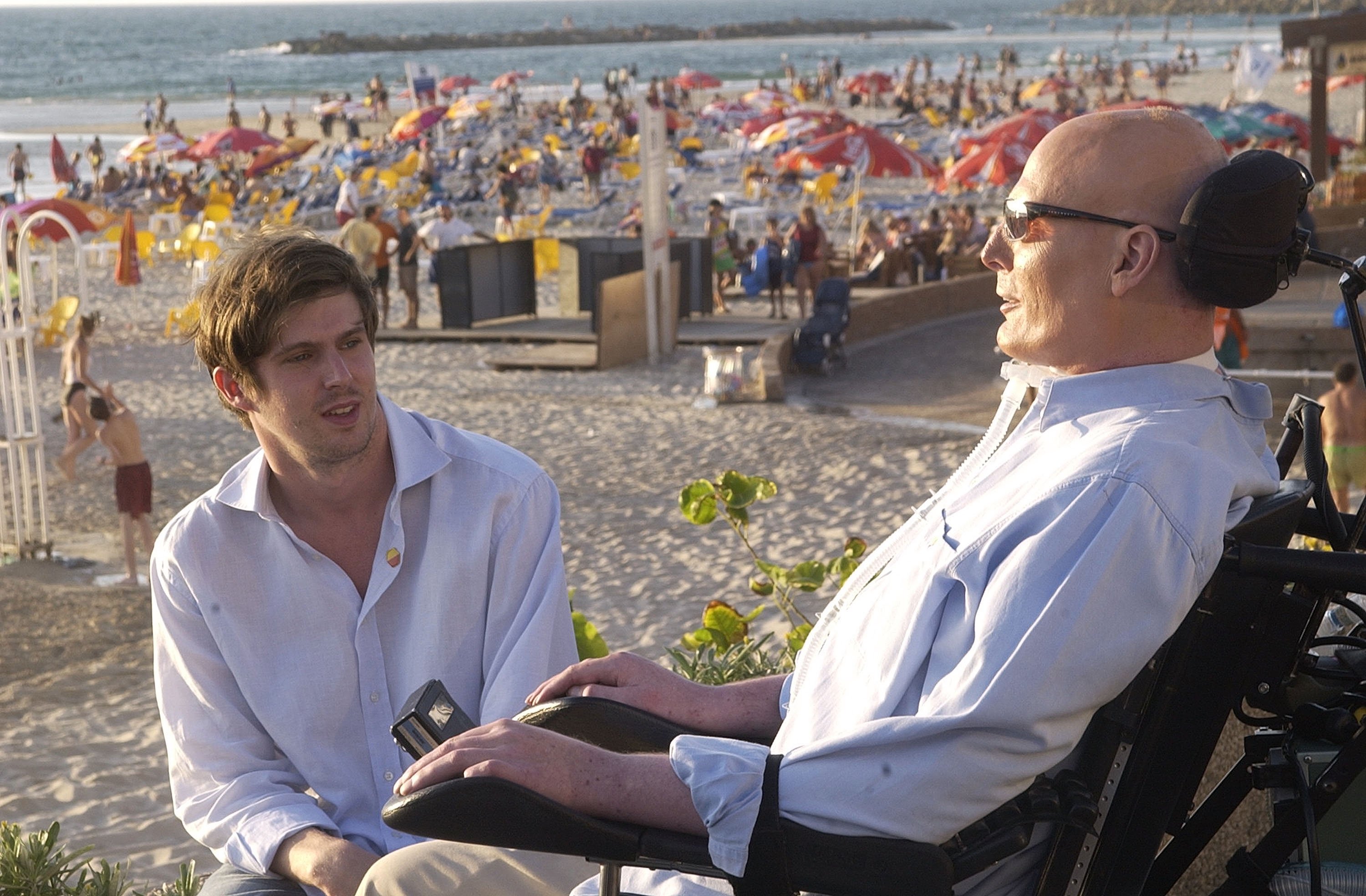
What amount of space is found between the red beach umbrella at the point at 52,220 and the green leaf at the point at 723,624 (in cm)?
1627

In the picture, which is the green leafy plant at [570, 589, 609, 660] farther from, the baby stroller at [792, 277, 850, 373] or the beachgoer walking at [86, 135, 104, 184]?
the beachgoer walking at [86, 135, 104, 184]

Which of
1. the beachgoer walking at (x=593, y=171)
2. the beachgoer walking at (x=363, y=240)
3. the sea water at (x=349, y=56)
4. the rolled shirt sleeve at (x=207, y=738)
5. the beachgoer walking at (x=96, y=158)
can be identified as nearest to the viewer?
the rolled shirt sleeve at (x=207, y=738)

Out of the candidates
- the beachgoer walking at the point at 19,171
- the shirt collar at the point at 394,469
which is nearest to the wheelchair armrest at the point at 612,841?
the shirt collar at the point at 394,469

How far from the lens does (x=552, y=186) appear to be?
34.1 m

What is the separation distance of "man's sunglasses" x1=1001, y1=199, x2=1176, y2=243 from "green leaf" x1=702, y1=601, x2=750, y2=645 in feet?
6.37

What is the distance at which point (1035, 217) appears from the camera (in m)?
1.78

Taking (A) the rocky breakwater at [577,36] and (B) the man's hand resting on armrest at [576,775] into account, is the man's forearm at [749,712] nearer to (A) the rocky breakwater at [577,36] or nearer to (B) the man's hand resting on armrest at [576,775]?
(B) the man's hand resting on armrest at [576,775]

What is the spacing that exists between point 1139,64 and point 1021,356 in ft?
286

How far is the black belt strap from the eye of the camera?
60.6 inches

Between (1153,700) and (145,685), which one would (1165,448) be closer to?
(1153,700)

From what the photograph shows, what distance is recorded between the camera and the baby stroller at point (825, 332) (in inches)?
547

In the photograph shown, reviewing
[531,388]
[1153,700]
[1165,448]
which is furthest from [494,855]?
[531,388]

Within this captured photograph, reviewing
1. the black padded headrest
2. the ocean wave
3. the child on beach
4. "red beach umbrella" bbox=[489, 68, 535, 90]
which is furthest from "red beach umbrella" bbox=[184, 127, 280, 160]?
the ocean wave

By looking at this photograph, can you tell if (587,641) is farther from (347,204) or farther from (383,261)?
(347,204)
